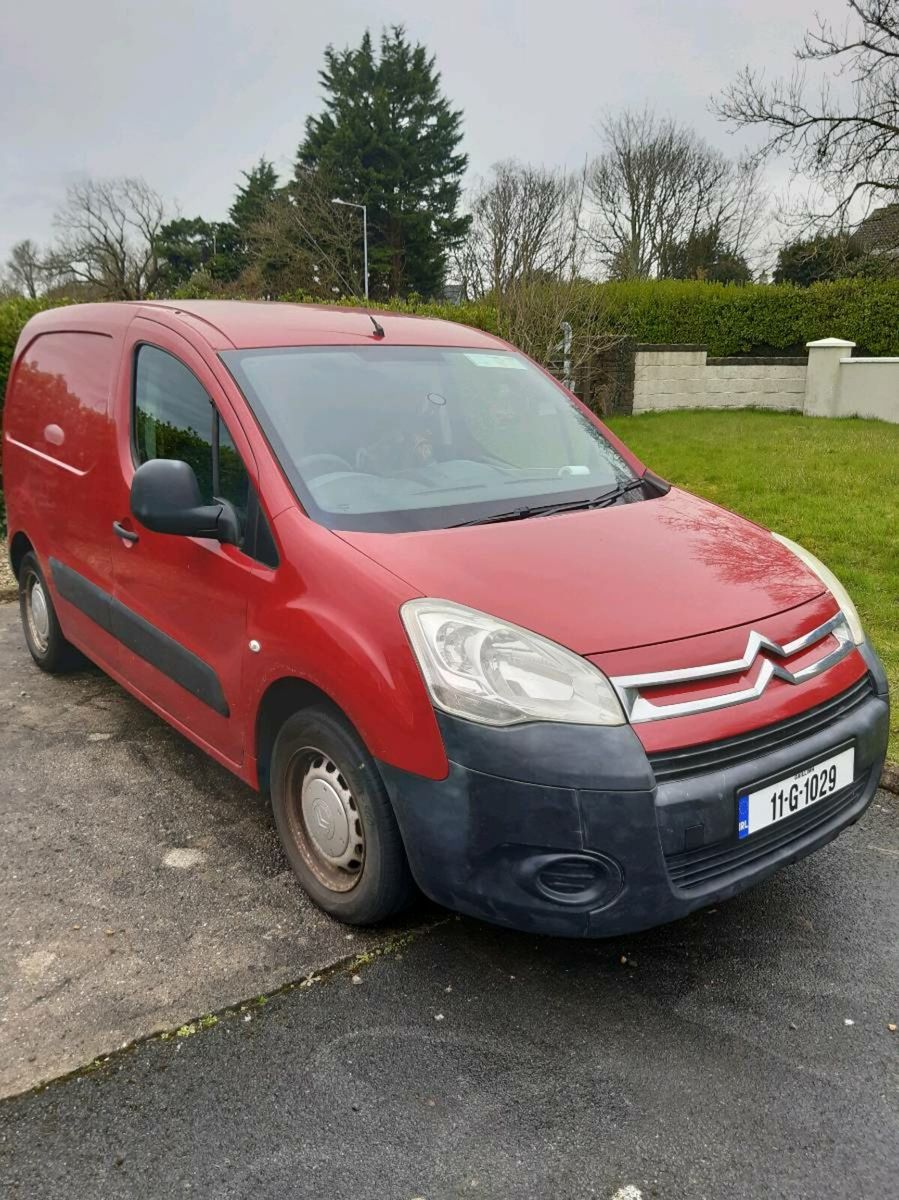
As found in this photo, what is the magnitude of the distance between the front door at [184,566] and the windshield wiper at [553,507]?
721 millimetres

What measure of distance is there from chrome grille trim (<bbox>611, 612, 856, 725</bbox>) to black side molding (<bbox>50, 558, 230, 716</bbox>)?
142cm

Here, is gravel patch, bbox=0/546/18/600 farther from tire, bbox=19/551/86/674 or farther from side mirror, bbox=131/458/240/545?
side mirror, bbox=131/458/240/545

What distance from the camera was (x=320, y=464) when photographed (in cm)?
291

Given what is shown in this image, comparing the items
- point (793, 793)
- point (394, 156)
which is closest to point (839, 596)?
point (793, 793)

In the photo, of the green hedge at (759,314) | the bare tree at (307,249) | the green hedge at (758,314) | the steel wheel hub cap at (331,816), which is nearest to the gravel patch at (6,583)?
the steel wheel hub cap at (331,816)

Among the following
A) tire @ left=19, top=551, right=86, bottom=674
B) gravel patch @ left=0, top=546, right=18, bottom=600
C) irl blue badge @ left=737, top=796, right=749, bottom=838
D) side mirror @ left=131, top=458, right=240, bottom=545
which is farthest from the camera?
gravel patch @ left=0, top=546, right=18, bottom=600

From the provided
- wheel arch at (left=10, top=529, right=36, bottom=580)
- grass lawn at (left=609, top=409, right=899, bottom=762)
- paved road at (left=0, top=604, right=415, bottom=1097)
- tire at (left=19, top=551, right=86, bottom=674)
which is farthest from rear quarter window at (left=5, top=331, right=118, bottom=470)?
grass lawn at (left=609, top=409, right=899, bottom=762)

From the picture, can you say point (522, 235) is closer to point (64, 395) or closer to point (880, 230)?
point (880, 230)

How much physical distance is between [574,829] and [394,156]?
43.7m

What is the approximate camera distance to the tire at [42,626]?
473cm

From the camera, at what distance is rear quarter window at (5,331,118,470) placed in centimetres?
387

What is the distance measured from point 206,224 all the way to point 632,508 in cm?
5449

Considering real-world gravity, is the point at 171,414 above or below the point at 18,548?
above

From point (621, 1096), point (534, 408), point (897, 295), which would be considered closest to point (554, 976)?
point (621, 1096)
